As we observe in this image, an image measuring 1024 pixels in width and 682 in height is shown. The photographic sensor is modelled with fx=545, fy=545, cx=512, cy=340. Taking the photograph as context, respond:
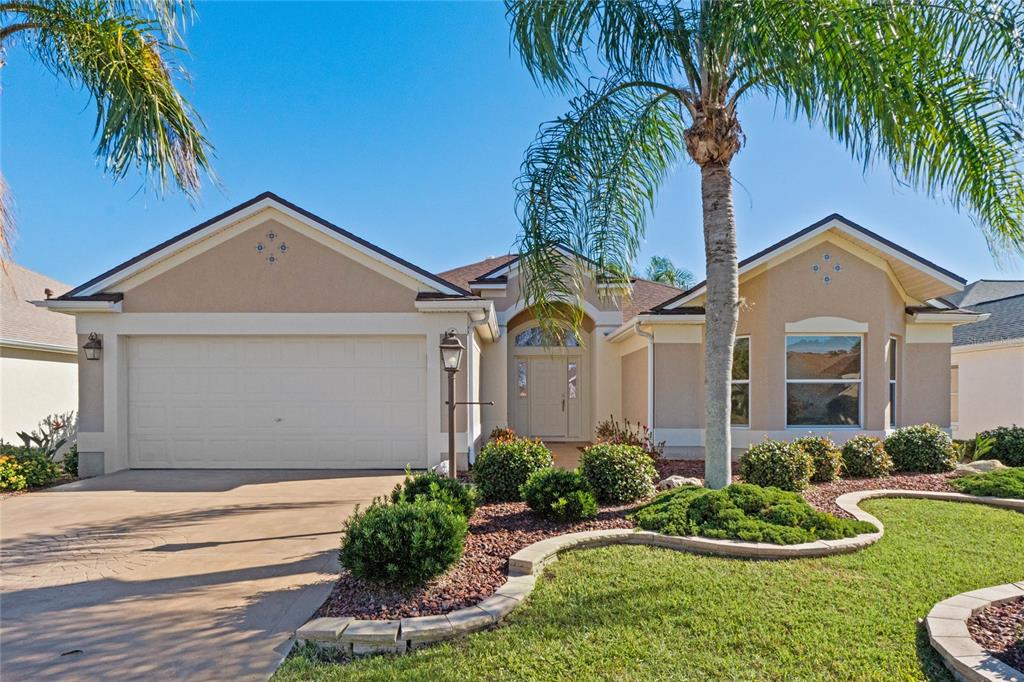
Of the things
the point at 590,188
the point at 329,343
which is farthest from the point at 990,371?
the point at 329,343

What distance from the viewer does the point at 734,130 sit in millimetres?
6805

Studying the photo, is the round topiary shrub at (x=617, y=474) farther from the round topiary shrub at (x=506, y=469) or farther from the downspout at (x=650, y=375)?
the downspout at (x=650, y=375)

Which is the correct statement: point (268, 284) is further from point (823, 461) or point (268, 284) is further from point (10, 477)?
point (823, 461)

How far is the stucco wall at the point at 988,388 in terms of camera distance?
1446cm

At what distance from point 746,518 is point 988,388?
47.3 feet

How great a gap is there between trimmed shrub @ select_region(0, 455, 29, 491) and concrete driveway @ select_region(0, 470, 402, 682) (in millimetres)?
534

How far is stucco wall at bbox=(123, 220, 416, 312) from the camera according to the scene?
34.3 feet

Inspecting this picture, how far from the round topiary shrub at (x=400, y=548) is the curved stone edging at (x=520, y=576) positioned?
39 centimetres

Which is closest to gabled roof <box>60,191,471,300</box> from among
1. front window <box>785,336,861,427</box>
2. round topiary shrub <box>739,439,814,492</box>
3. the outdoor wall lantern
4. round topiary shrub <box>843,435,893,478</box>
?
the outdoor wall lantern

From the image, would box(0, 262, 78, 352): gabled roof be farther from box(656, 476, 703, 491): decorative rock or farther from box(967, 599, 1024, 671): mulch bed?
box(967, 599, 1024, 671): mulch bed

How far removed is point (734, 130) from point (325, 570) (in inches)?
269

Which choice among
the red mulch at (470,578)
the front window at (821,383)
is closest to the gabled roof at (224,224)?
the red mulch at (470,578)

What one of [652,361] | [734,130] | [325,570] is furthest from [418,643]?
[652,361]

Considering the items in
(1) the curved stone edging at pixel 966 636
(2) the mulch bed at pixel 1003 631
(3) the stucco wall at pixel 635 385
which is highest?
(3) the stucco wall at pixel 635 385
